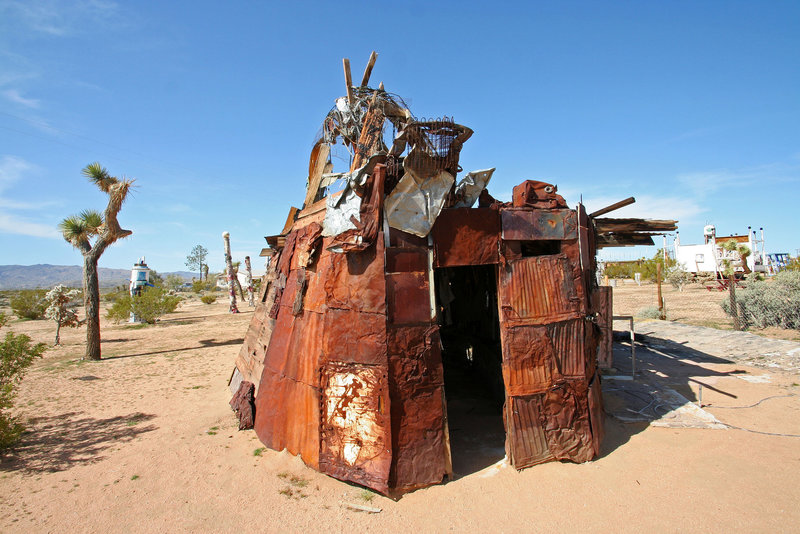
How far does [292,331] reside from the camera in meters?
5.91

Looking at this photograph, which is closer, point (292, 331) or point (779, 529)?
point (779, 529)

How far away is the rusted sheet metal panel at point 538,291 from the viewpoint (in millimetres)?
5320

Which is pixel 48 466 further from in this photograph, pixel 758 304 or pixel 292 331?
pixel 758 304

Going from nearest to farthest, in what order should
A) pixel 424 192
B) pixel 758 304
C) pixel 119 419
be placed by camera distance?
pixel 424 192, pixel 119 419, pixel 758 304

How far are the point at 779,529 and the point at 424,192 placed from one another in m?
5.00

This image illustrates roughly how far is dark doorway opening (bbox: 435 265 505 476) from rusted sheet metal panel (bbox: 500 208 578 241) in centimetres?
125

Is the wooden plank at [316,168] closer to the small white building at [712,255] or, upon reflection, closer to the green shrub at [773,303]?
the green shrub at [773,303]

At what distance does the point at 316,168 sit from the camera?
7527 mm

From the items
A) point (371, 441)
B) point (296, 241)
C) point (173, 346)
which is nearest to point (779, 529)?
point (371, 441)

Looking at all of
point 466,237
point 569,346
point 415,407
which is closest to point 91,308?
point 415,407

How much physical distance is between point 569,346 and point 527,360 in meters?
0.65

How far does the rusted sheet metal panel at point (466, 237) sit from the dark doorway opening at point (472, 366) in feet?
4.34

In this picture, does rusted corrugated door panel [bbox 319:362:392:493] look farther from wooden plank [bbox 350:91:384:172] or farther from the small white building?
the small white building

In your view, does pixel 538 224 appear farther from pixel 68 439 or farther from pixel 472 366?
pixel 68 439
